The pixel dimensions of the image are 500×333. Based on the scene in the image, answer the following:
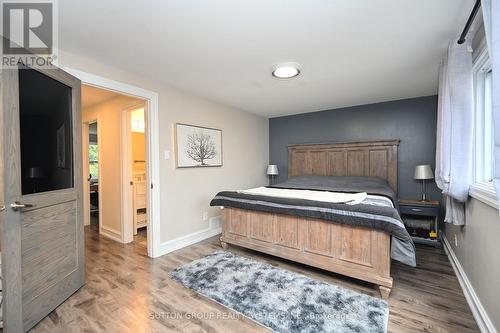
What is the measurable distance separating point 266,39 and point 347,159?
2863 millimetres

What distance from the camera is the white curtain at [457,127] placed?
1.71 meters

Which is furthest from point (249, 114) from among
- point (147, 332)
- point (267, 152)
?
point (147, 332)

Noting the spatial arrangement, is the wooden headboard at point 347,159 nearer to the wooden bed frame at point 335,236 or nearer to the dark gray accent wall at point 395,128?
the wooden bed frame at point 335,236

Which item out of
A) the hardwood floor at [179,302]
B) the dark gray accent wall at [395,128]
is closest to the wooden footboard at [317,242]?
the hardwood floor at [179,302]

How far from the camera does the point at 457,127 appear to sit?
177 centimetres

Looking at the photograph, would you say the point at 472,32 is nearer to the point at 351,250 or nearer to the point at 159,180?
the point at 351,250

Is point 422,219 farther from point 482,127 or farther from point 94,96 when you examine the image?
point 94,96

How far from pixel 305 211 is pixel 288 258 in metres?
0.60

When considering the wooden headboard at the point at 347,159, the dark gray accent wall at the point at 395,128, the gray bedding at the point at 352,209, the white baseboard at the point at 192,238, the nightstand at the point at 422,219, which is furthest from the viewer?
the wooden headboard at the point at 347,159

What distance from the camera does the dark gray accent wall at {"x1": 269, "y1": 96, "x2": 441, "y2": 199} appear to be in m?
3.45

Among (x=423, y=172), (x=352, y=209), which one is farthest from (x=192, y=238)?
(x=423, y=172)

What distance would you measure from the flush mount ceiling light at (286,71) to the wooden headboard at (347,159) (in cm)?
204

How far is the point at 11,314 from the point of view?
1.43 meters

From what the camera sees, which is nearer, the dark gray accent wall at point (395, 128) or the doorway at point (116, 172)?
the doorway at point (116, 172)
